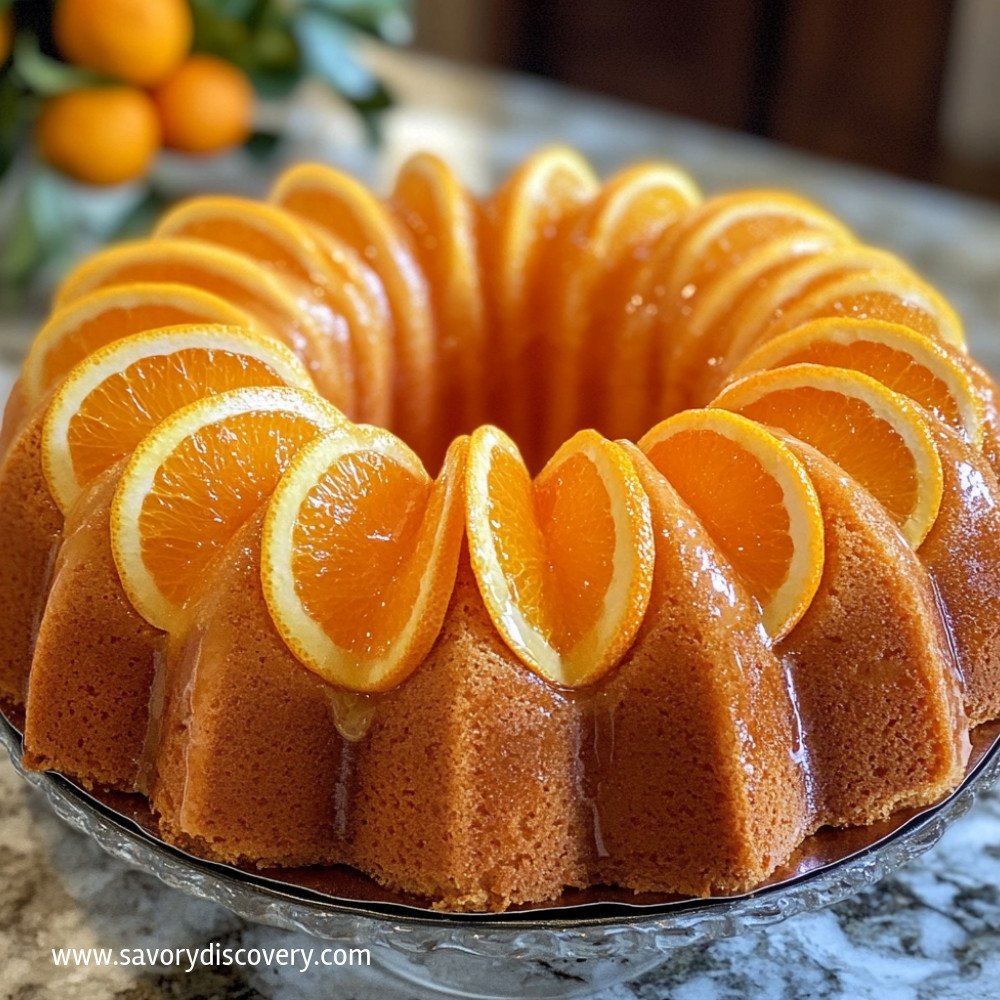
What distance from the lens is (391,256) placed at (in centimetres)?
161

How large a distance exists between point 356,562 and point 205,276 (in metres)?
0.50

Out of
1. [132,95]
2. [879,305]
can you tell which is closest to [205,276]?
[879,305]

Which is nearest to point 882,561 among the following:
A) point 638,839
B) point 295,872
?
point 638,839

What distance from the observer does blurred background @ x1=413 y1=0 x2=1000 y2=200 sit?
11.4 ft

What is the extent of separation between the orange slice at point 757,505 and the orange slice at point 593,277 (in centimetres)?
52

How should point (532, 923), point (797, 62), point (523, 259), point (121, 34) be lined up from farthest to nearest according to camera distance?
point (797, 62) < point (121, 34) < point (523, 259) < point (532, 923)

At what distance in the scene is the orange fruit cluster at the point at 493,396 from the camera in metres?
1.07

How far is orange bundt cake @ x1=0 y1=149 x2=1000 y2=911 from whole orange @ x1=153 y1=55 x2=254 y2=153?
0.98 m

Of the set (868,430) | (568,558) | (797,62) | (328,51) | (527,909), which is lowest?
(527,909)

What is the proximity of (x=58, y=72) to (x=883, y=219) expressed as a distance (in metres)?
1.68

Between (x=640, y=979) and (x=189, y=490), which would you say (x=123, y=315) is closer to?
(x=189, y=490)

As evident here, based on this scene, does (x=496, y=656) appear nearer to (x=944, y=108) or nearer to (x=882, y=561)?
(x=882, y=561)

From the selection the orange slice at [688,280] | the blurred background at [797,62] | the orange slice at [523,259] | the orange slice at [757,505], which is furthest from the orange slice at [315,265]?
the blurred background at [797,62]

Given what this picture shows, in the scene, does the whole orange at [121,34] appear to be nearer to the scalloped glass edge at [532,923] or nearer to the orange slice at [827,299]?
the orange slice at [827,299]
